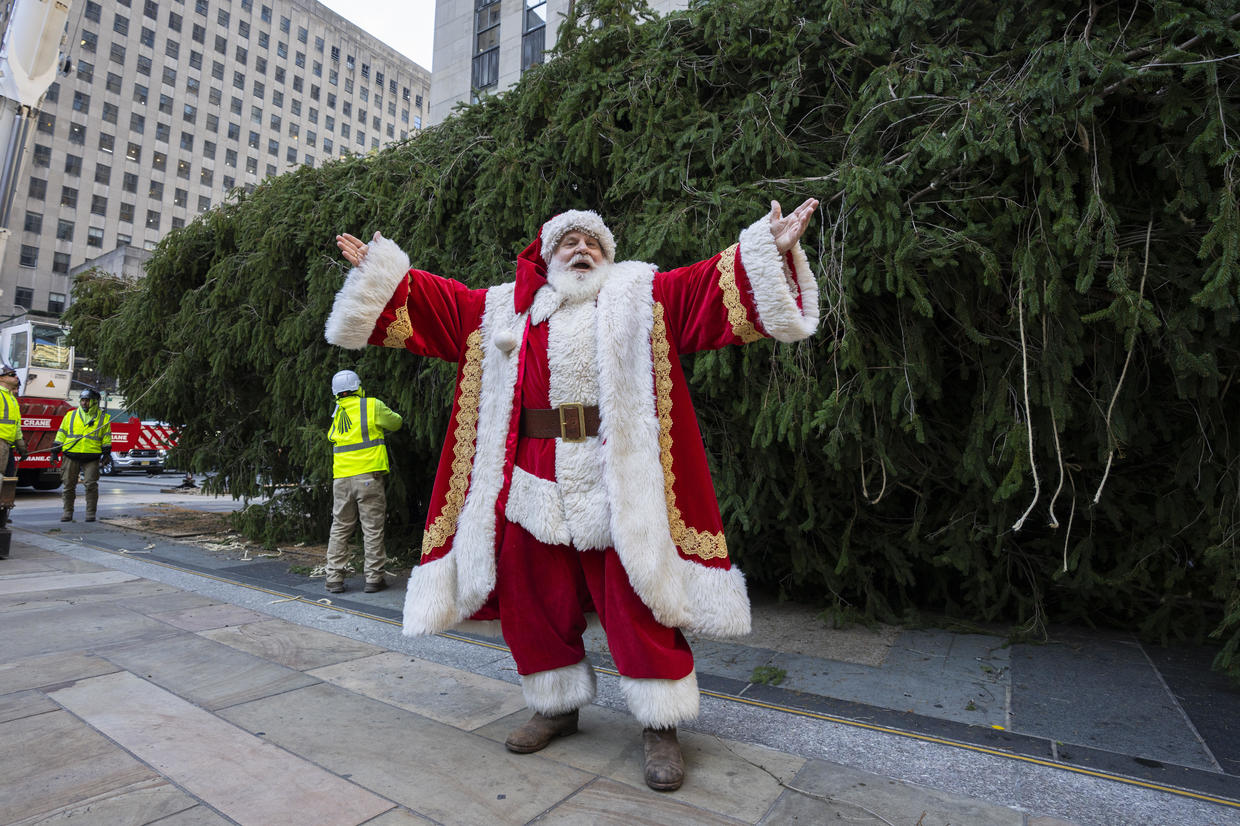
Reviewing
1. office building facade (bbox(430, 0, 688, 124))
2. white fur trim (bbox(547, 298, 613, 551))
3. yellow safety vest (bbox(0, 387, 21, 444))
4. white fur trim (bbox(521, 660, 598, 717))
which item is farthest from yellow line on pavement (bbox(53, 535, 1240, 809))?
office building facade (bbox(430, 0, 688, 124))

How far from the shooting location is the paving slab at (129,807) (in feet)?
6.41

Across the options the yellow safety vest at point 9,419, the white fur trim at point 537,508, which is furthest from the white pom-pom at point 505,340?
the yellow safety vest at point 9,419

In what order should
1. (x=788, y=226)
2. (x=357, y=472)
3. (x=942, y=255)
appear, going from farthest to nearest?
(x=357, y=472) < (x=942, y=255) < (x=788, y=226)

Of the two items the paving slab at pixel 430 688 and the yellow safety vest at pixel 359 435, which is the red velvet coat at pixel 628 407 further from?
the yellow safety vest at pixel 359 435

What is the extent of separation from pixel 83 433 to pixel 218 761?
919 centimetres

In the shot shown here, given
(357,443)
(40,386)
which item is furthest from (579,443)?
(40,386)

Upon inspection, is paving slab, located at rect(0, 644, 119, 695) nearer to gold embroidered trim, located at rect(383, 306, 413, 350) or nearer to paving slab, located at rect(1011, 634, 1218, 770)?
gold embroidered trim, located at rect(383, 306, 413, 350)

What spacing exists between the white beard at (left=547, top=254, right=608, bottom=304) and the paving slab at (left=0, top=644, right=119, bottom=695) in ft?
9.39

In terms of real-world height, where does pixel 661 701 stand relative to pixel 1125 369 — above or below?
below

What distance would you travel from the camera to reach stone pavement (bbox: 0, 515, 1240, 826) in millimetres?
2092

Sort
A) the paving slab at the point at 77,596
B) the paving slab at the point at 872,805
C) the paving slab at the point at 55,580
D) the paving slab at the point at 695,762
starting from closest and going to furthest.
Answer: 1. the paving slab at the point at 872,805
2. the paving slab at the point at 695,762
3. the paving slab at the point at 77,596
4. the paving slab at the point at 55,580

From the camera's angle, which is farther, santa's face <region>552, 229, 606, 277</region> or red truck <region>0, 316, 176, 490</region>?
red truck <region>0, 316, 176, 490</region>

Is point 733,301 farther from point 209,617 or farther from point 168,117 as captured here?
point 168,117

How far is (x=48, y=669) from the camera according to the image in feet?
10.7
